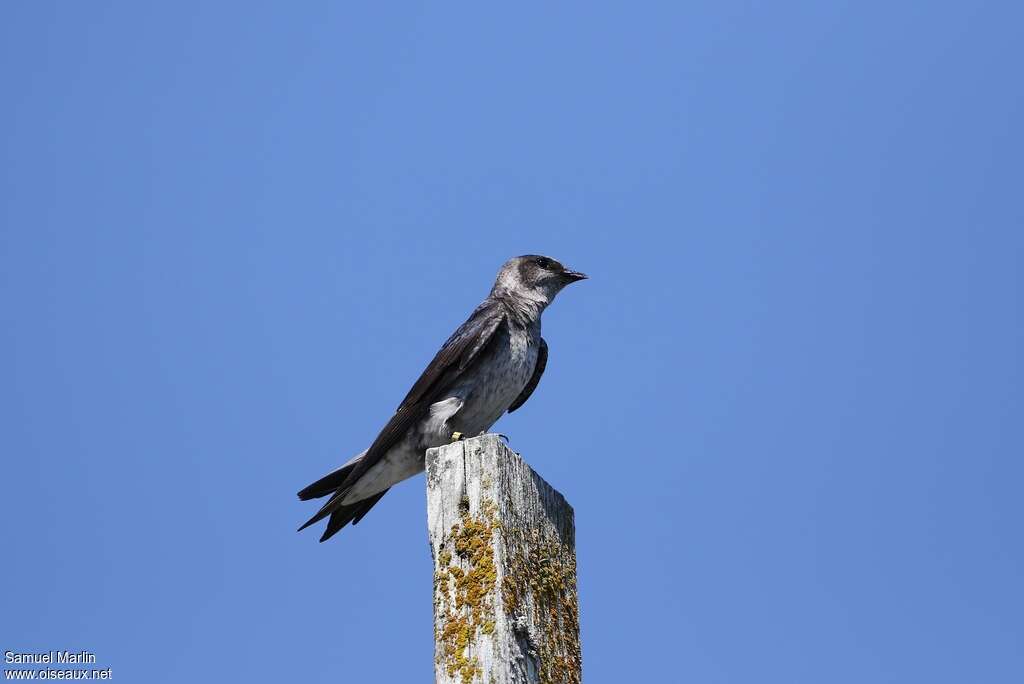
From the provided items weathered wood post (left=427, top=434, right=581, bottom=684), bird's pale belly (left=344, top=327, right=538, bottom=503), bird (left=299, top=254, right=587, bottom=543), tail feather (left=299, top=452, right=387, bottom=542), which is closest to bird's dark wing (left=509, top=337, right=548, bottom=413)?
bird (left=299, top=254, right=587, bottom=543)

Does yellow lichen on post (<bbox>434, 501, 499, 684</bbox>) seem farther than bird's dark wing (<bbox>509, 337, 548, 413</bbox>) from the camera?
No

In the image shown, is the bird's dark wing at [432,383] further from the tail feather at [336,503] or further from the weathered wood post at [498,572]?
the weathered wood post at [498,572]

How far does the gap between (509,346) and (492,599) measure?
3.85m

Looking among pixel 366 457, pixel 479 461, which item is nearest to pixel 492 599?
pixel 479 461

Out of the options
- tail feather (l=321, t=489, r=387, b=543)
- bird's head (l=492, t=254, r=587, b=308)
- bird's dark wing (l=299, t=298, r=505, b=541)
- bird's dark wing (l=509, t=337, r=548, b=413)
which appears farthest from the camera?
bird's head (l=492, t=254, r=587, b=308)

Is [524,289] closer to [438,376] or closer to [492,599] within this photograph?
[438,376]

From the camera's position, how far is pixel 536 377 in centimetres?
788

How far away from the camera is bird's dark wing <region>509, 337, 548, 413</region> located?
784cm

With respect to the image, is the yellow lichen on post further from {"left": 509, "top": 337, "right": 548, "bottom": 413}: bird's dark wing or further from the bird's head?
the bird's head

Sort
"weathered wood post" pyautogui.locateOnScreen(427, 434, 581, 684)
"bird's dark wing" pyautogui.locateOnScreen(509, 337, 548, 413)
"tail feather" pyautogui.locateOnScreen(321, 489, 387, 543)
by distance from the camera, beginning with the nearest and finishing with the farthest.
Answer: "weathered wood post" pyautogui.locateOnScreen(427, 434, 581, 684) < "tail feather" pyautogui.locateOnScreen(321, 489, 387, 543) < "bird's dark wing" pyautogui.locateOnScreen(509, 337, 548, 413)

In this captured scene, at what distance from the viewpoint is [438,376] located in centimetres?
687

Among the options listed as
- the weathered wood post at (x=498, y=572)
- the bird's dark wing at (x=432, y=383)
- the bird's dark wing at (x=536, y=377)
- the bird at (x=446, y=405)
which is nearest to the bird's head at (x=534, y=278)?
the bird's dark wing at (x=536, y=377)

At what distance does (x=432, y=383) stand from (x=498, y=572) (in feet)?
11.4

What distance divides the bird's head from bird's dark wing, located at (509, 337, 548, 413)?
16.8 inches
